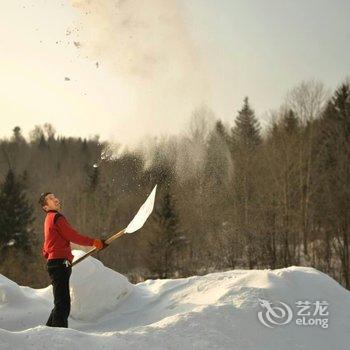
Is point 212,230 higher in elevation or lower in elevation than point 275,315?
higher

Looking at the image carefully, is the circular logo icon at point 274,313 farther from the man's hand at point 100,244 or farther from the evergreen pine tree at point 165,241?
the evergreen pine tree at point 165,241

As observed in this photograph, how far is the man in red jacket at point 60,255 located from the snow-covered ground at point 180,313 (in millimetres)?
297

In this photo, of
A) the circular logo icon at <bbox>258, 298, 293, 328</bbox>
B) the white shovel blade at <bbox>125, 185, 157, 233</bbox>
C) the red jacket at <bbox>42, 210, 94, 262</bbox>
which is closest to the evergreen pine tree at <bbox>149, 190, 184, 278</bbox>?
the white shovel blade at <bbox>125, 185, 157, 233</bbox>

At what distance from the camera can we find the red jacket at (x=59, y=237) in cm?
529

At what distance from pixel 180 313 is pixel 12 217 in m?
25.9

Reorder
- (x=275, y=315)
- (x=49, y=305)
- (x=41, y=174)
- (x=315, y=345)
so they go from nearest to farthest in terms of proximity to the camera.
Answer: (x=315, y=345), (x=275, y=315), (x=49, y=305), (x=41, y=174)

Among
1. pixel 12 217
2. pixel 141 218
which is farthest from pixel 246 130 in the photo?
pixel 141 218

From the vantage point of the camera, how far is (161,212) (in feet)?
92.1

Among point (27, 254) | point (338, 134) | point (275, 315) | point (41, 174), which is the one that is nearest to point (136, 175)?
point (275, 315)

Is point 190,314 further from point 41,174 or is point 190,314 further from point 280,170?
point 41,174

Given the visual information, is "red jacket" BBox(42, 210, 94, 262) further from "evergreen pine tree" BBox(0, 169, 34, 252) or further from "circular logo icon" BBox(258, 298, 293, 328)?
"evergreen pine tree" BBox(0, 169, 34, 252)

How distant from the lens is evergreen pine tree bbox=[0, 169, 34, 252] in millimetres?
28438

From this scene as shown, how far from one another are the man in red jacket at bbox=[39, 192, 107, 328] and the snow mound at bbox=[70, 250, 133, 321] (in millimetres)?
932

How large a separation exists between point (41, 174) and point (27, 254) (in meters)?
19.4
